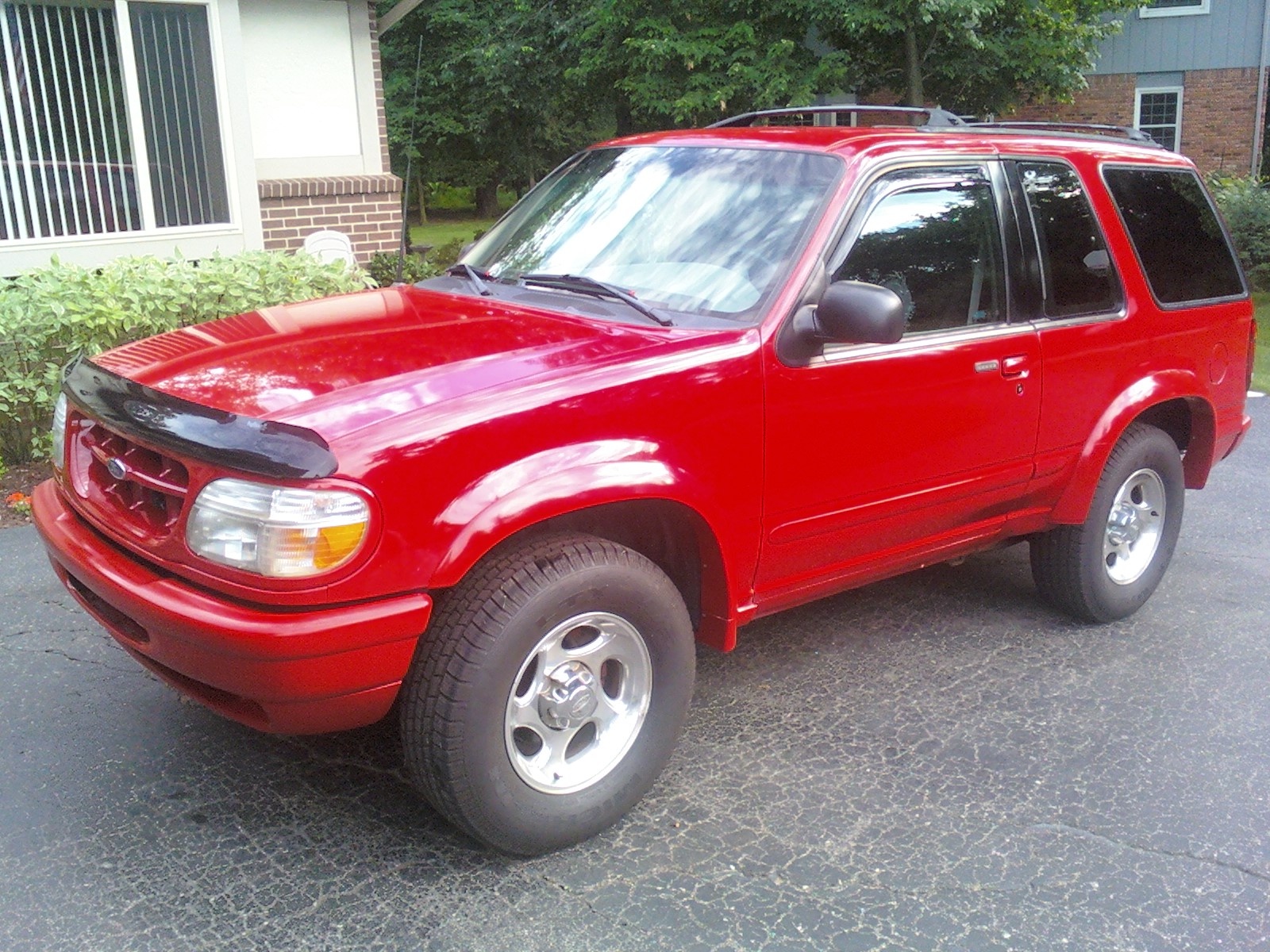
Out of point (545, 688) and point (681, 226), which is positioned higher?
point (681, 226)

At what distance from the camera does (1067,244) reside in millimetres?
4438

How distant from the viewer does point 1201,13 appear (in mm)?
22000

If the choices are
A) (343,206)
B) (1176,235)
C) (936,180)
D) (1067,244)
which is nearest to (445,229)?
(343,206)

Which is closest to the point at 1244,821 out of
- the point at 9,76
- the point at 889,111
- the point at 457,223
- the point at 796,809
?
the point at 796,809

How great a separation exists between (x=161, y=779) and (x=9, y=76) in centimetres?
776

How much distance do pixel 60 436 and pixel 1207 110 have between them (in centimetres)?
2331

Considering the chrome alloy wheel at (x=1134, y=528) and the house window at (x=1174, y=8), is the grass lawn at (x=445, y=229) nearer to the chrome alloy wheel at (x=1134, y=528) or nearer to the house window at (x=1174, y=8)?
the house window at (x=1174, y=8)

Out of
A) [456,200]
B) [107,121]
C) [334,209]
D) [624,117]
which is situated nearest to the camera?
[107,121]

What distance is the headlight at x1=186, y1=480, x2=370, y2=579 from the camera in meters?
2.70

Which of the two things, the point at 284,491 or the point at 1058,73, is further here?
the point at 1058,73

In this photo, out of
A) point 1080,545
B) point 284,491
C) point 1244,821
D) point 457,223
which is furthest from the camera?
point 457,223

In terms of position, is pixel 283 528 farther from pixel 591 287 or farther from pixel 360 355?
pixel 591 287

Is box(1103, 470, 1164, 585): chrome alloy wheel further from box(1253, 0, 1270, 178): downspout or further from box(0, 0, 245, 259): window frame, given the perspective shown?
box(1253, 0, 1270, 178): downspout

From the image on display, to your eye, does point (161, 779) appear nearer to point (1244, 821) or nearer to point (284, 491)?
point (284, 491)
